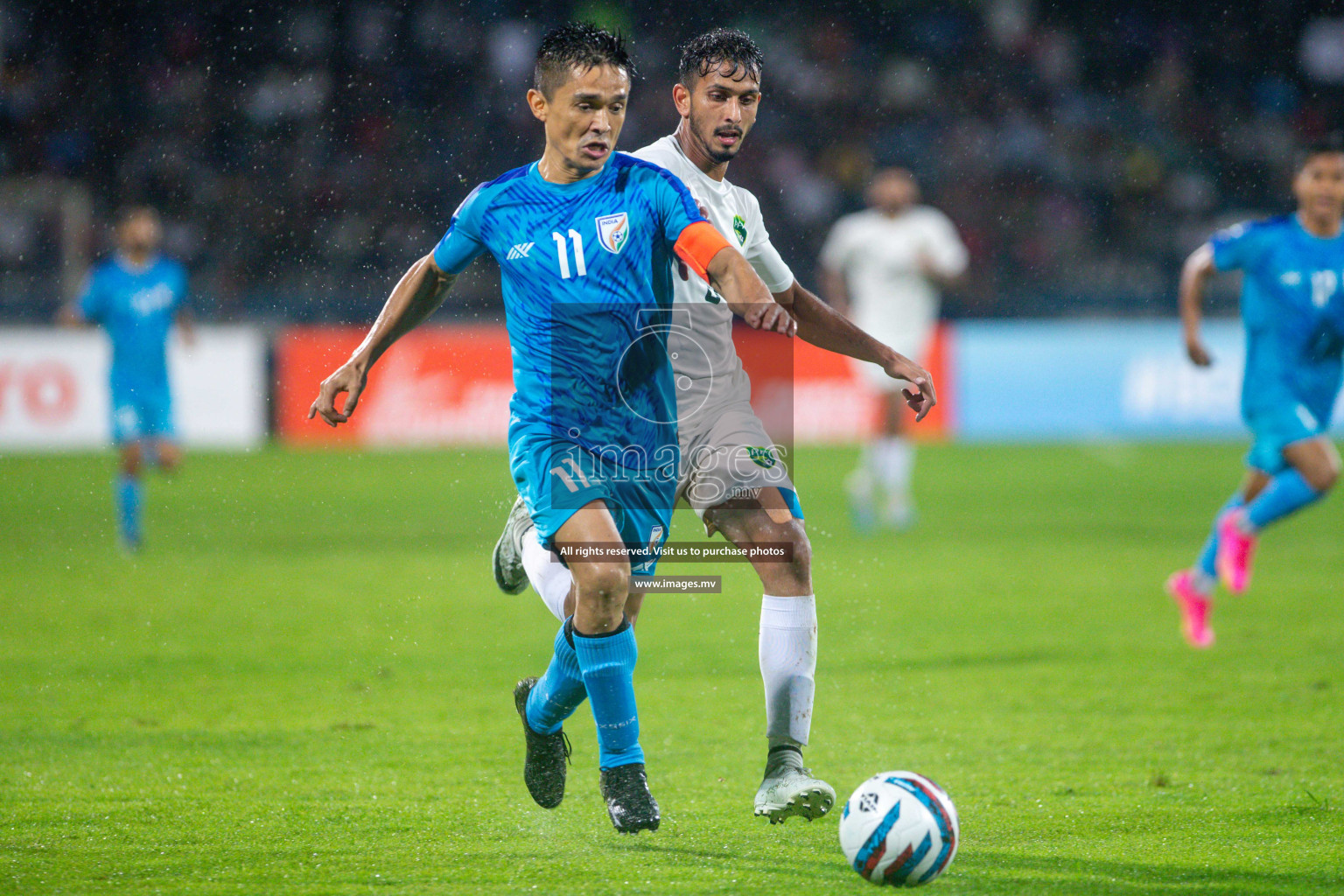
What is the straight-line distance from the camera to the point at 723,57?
402 centimetres

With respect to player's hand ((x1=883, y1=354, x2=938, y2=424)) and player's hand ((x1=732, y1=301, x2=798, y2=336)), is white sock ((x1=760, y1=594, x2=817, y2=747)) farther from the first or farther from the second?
player's hand ((x1=732, y1=301, x2=798, y2=336))

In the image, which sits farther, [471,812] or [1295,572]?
[1295,572]

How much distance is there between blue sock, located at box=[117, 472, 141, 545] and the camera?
962cm

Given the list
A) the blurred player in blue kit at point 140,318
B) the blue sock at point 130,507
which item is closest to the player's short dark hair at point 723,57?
the blue sock at point 130,507

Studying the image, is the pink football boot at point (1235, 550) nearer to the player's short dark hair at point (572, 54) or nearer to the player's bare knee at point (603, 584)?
the player's bare knee at point (603, 584)

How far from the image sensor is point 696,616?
24.4 feet

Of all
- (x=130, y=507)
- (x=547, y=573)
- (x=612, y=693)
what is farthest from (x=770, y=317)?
(x=130, y=507)

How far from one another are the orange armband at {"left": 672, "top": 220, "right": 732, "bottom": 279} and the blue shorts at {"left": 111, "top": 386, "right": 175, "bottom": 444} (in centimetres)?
729

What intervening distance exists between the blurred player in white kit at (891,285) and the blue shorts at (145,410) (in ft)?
16.7

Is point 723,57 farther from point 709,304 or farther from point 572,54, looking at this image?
point 709,304

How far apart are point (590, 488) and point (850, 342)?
839 millimetres

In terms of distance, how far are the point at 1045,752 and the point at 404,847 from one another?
211 centimetres

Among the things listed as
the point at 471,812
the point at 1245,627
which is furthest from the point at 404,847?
the point at 1245,627

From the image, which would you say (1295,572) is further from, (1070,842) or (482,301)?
(482,301)
